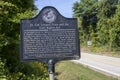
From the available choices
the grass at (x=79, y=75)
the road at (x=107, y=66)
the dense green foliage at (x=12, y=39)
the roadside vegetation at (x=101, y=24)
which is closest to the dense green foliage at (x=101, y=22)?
the roadside vegetation at (x=101, y=24)

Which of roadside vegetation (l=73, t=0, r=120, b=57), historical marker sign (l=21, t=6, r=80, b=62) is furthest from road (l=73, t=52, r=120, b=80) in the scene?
historical marker sign (l=21, t=6, r=80, b=62)

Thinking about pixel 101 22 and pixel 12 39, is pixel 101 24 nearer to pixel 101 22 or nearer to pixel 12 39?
pixel 101 22

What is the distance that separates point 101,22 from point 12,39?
40.6m

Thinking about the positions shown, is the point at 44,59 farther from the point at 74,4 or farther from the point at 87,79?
the point at 74,4

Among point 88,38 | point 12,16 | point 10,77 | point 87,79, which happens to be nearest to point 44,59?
point 10,77

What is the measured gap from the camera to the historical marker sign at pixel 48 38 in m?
8.39

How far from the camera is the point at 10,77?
10.6 metres

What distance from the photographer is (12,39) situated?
11.7 metres

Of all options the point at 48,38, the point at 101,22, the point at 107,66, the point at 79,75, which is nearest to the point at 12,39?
the point at 48,38

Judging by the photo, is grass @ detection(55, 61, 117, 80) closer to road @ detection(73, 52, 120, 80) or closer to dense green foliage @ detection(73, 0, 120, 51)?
road @ detection(73, 52, 120, 80)

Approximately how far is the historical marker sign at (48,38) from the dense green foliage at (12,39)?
2.61m

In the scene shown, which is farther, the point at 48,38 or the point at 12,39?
the point at 12,39

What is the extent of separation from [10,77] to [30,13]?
8.13 ft

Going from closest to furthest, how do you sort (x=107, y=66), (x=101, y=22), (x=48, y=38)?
(x=48, y=38) < (x=107, y=66) < (x=101, y=22)
